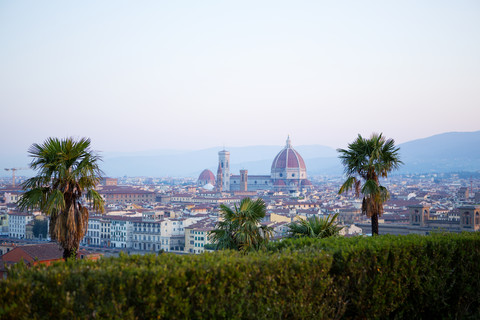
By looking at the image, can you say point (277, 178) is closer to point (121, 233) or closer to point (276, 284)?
point (121, 233)

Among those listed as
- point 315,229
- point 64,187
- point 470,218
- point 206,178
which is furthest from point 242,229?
point 206,178

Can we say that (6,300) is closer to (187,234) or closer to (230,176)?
(187,234)

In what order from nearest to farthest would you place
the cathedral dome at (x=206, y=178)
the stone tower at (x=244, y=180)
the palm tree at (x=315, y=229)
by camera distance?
1. the palm tree at (x=315, y=229)
2. the stone tower at (x=244, y=180)
3. the cathedral dome at (x=206, y=178)

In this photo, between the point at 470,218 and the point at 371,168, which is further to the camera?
the point at 470,218

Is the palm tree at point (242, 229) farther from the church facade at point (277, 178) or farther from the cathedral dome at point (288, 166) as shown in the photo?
the cathedral dome at point (288, 166)

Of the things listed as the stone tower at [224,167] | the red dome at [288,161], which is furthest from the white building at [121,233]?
the stone tower at [224,167]

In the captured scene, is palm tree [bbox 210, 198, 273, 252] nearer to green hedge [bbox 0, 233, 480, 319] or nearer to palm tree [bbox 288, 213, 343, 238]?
palm tree [bbox 288, 213, 343, 238]
